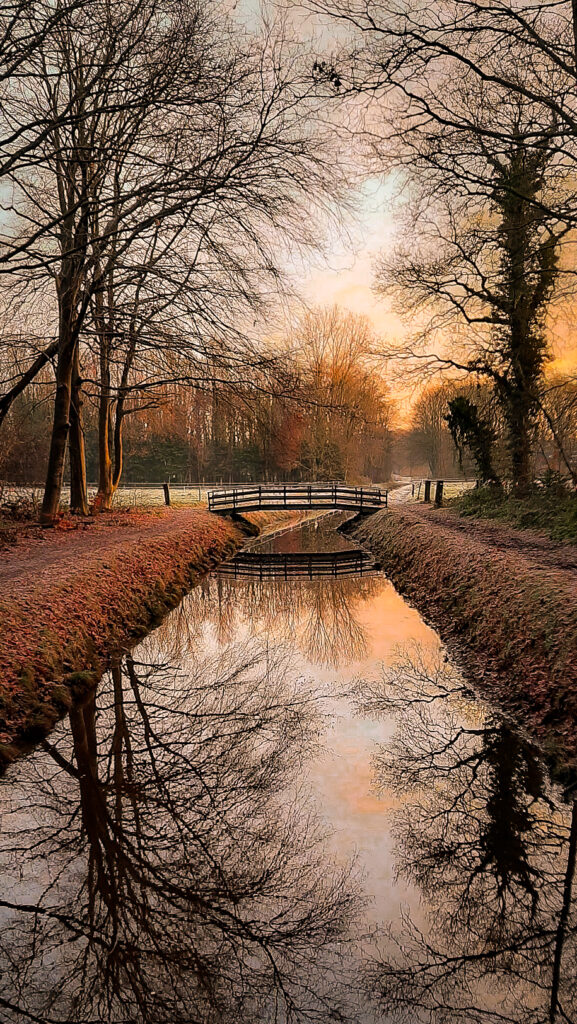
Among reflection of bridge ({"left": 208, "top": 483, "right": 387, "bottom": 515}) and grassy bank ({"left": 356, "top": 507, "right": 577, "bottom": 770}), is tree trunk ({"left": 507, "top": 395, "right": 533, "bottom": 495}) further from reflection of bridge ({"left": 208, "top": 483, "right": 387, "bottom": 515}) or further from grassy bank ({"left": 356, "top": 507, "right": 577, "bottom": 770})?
reflection of bridge ({"left": 208, "top": 483, "right": 387, "bottom": 515})

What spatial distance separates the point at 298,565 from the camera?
794 inches

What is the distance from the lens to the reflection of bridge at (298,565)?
18.2 m

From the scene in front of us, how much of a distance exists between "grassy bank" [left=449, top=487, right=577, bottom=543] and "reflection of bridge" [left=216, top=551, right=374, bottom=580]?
13.2ft

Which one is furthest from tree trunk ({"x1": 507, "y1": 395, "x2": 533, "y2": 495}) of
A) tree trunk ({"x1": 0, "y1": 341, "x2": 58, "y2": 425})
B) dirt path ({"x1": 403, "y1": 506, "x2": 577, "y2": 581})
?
tree trunk ({"x1": 0, "y1": 341, "x2": 58, "y2": 425})

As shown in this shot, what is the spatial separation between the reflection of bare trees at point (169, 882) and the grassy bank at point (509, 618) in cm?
246

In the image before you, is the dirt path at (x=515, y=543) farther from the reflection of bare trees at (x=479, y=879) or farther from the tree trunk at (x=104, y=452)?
the tree trunk at (x=104, y=452)

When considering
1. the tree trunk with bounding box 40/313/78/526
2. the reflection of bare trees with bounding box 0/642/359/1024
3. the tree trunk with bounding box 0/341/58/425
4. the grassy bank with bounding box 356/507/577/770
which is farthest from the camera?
the tree trunk with bounding box 40/313/78/526

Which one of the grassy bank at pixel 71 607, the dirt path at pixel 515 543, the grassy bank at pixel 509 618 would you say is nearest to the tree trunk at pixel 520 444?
the dirt path at pixel 515 543

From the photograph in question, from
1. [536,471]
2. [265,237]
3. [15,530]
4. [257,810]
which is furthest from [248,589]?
[257,810]

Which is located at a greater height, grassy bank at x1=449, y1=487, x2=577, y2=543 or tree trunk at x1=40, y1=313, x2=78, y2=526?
tree trunk at x1=40, y1=313, x2=78, y2=526

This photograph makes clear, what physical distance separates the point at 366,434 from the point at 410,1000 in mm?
49041

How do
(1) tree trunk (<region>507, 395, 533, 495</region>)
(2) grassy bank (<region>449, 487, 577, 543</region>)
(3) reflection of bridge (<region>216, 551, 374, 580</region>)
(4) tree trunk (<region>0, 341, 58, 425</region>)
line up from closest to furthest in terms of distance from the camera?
(2) grassy bank (<region>449, 487, 577, 543</region>) → (4) tree trunk (<region>0, 341, 58, 425</region>) → (3) reflection of bridge (<region>216, 551, 374, 580</region>) → (1) tree trunk (<region>507, 395, 533, 495</region>)

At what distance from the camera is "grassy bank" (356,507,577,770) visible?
22.5ft

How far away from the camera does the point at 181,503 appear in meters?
31.0
